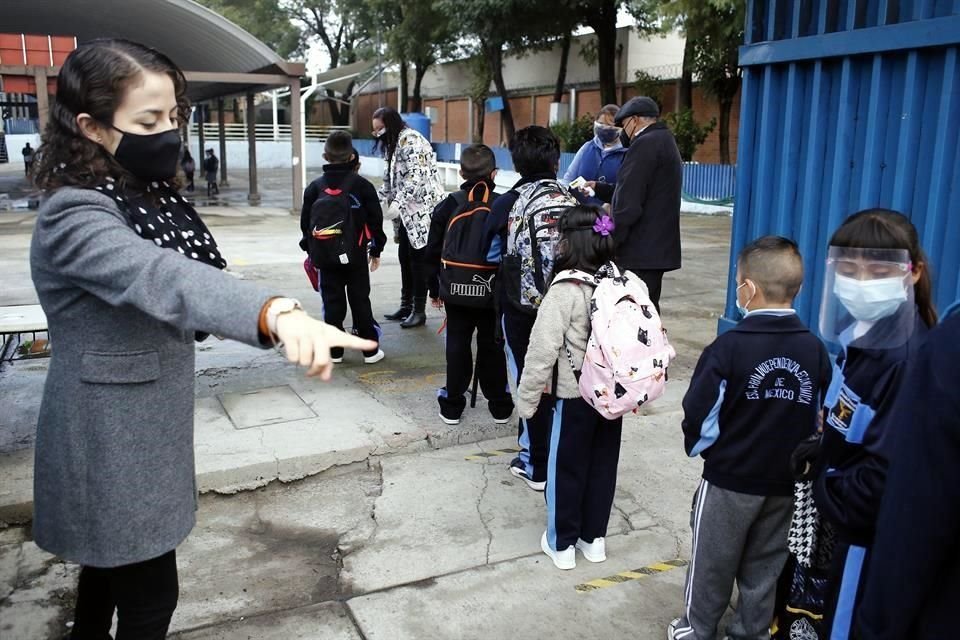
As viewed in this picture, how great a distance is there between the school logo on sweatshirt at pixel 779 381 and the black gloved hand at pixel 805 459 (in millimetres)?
258

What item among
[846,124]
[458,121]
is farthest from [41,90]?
[458,121]

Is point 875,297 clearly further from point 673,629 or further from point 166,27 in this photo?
point 166,27

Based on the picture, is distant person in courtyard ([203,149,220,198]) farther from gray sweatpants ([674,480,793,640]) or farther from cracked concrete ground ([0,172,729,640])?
gray sweatpants ([674,480,793,640])

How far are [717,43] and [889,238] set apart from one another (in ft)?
55.5

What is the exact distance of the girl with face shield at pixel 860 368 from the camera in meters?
1.90

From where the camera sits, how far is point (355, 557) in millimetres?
3523

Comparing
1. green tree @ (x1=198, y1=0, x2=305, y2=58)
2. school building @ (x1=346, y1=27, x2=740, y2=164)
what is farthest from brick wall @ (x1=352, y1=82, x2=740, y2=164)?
green tree @ (x1=198, y1=0, x2=305, y2=58)

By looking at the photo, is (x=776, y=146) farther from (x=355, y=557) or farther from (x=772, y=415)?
(x=355, y=557)

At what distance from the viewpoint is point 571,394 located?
3291 millimetres

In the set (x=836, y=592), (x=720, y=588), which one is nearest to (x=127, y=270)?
(x=836, y=592)

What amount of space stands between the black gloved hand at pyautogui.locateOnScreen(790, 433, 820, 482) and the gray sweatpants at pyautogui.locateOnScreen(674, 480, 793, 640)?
373 millimetres

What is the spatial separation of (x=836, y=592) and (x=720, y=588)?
0.76 metres

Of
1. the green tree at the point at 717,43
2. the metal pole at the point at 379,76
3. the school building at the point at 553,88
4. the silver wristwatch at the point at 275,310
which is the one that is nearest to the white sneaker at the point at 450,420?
the silver wristwatch at the point at 275,310

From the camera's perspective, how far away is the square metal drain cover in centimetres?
488
